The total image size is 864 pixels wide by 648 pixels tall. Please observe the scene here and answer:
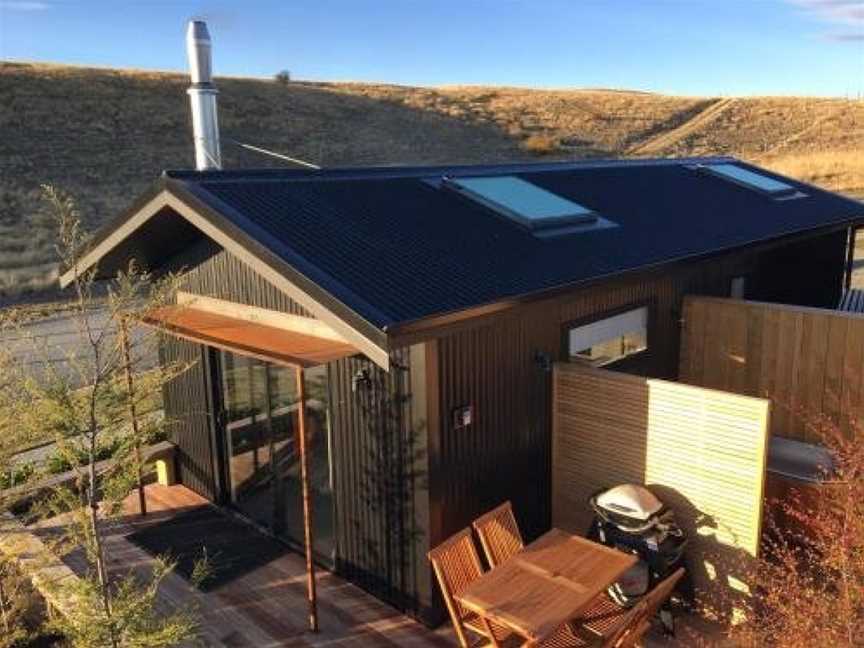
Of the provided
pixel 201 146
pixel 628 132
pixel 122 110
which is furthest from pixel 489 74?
pixel 201 146

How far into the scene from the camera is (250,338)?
7.95 meters

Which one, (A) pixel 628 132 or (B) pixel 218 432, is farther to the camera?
(A) pixel 628 132

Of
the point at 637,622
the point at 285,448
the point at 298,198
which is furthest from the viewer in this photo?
the point at 285,448

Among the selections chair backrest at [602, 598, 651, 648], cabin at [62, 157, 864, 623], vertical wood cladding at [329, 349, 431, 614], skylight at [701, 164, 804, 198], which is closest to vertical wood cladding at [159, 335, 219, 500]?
cabin at [62, 157, 864, 623]

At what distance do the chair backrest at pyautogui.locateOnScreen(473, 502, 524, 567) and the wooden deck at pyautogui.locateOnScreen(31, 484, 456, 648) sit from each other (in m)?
0.96

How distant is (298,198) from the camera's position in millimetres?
→ 8523

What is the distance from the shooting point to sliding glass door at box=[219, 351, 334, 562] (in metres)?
8.58

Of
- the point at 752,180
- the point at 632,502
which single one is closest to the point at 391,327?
the point at 632,502

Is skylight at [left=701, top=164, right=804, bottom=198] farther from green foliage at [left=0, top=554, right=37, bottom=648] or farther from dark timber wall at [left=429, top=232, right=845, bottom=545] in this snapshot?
green foliage at [left=0, top=554, right=37, bottom=648]

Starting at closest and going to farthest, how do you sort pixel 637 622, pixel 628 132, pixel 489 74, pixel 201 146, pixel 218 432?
pixel 637 622 → pixel 218 432 → pixel 201 146 → pixel 628 132 → pixel 489 74

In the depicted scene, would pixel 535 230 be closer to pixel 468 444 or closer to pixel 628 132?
pixel 468 444

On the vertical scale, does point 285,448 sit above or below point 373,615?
above

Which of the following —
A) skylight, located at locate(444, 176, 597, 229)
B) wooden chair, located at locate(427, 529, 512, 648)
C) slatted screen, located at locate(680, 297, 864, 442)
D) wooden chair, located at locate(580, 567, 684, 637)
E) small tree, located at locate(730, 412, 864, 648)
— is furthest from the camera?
slatted screen, located at locate(680, 297, 864, 442)

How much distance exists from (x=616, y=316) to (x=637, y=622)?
428 cm
